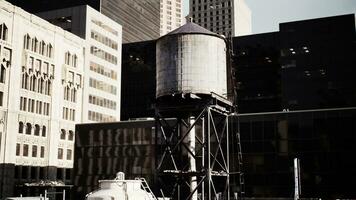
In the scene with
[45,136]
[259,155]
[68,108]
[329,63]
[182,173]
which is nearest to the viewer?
[182,173]

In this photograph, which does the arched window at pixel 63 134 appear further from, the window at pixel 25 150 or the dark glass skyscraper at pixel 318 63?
the dark glass skyscraper at pixel 318 63

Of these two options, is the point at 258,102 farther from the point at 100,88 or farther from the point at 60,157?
the point at 60,157

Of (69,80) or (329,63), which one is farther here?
(329,63)

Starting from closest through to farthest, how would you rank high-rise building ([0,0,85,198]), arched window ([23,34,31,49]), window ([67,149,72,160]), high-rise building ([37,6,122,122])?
1. high-rise building ([0,0,85,198])
2. arched window ([23,34,31,49])
3. window ([67,149,72,160])
4. high-rise building ([37,6,122,122])

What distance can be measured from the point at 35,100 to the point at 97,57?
24760 millimetres

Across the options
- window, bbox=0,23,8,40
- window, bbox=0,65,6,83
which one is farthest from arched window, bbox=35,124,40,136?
window, bbox=0,23,8,40

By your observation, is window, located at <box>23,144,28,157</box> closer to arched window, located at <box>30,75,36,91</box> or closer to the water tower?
arched window, located at <box>30,75,36,91</box>

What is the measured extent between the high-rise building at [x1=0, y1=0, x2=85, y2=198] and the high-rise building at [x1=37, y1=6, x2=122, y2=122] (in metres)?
4.06

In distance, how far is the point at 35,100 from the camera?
300 feet

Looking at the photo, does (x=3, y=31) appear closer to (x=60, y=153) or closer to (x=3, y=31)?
(x=3, y=31)

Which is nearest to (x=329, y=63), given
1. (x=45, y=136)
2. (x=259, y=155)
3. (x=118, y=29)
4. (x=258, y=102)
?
(x=258, y=102)

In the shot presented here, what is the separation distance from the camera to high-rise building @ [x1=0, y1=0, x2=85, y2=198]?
8456cm

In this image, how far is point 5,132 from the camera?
84062 mm

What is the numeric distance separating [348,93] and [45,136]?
7190 cm
